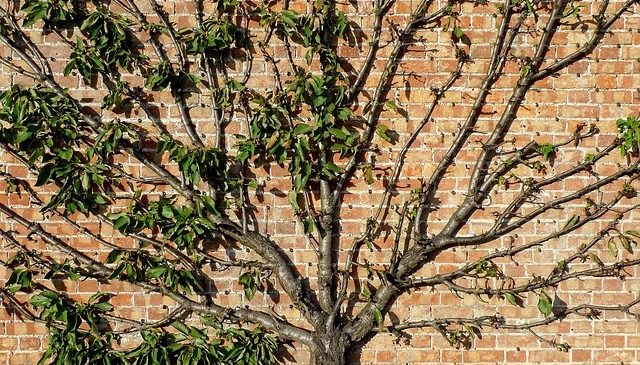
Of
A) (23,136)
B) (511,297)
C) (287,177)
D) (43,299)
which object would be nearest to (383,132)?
(287,177)

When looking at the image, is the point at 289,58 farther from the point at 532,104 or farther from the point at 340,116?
the point at 532,104

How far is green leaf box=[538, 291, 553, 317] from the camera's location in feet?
9.83

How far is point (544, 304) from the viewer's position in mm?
3006

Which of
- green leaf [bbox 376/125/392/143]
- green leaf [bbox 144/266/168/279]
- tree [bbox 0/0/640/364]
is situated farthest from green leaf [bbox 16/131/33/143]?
green leaf [bbox 376/125/392/143]

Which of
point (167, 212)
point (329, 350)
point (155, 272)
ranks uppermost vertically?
point (167, 212)

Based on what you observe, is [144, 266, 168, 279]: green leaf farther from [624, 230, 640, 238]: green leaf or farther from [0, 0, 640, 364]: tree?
[624, 230, 640, 238]: green leaf

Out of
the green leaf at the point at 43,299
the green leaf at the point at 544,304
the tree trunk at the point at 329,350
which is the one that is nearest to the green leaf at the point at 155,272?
the green leaf at the point at 43,299

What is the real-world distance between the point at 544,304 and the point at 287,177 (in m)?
1.28

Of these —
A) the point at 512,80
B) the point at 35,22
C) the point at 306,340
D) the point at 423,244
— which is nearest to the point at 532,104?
the point at 512,80

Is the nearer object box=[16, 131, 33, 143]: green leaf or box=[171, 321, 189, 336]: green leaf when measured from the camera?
box=[16, 131, 33, 143]: green leaf

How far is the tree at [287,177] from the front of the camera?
2992mm

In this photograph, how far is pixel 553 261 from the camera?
3.10m

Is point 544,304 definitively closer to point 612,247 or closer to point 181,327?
point 612,247

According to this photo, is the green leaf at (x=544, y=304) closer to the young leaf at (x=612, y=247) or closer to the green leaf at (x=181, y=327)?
the young leaf at (x=612, y=247)
